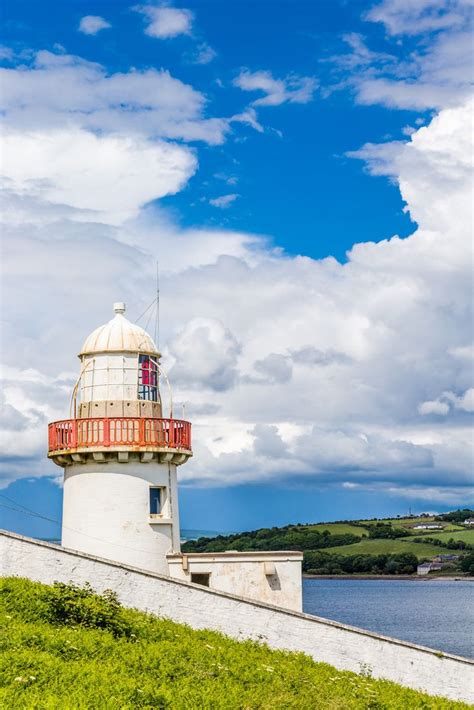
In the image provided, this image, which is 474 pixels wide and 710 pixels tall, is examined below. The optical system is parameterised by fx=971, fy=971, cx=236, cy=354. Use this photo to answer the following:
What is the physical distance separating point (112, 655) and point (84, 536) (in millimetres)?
8062

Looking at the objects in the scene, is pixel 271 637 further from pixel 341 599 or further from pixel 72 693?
pixel 341 599

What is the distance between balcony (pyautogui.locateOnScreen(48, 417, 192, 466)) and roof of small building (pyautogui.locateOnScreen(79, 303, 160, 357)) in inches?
71.6

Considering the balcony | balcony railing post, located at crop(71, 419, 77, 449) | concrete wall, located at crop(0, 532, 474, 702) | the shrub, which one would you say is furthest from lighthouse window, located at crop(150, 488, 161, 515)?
the shrub

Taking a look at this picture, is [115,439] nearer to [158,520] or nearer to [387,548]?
[158,520]

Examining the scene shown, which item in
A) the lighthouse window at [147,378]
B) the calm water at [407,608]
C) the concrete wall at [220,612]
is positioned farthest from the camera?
the calm water at [407,608]

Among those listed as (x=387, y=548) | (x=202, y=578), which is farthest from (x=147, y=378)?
(x=387, y=548)

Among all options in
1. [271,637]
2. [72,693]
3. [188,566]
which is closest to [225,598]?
[271,637]

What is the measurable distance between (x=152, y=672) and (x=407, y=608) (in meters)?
103

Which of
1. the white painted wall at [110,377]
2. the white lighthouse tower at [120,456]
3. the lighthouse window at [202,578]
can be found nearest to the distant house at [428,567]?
the white lighthouse tower at [120,456]

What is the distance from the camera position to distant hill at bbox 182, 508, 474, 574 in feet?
536

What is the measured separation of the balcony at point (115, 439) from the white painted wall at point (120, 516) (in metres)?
0.32

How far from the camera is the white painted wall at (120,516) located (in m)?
23.0

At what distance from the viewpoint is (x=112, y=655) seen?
1530cm

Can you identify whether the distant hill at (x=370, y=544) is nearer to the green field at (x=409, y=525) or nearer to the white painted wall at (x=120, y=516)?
Result: the green field at (x=409, y=525)
